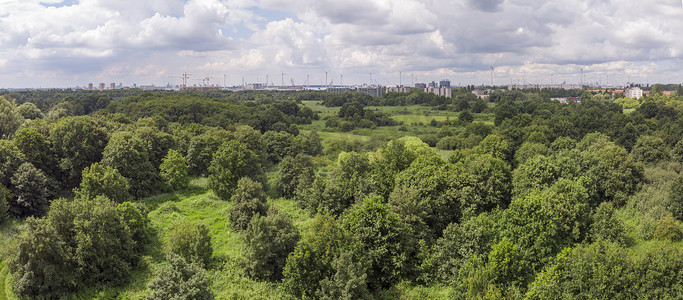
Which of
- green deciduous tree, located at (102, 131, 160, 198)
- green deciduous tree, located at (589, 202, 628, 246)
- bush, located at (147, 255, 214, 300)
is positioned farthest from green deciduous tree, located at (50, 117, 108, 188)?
green deciduous tree, located at (589, 202, 628, 246)

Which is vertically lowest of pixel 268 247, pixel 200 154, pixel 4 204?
pixel 268 247

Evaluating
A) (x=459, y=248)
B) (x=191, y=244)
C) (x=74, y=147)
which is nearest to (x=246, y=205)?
(x=191, y=244)

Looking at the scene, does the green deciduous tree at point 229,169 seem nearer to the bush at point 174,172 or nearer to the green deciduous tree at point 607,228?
the bush at point 174,172

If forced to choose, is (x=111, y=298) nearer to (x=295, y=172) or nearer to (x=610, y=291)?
(x=295, y=172)

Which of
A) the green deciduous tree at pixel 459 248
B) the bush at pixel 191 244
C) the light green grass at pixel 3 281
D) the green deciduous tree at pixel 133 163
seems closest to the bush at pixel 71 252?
the light green grass at pixel 3 281

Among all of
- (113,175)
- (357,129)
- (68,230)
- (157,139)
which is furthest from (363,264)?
(357,129)

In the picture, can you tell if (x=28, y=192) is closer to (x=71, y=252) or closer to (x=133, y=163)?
(x=133, y=163)

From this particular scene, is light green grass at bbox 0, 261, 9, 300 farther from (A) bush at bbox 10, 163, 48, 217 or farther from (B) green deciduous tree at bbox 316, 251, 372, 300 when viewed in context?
(B) green deciduous tree at bbox 316, 251, 372, 300
